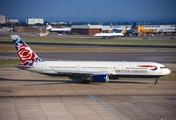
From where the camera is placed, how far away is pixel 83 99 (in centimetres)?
4512

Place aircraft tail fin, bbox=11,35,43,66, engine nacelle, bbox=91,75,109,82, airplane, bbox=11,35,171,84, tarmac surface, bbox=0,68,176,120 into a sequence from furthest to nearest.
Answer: aircraft tail fin, bbox=11,35,43,66
airplane, bbox=11,35,171,84
engine nacelle, bbox=91,75,109,82
tarmac surface, bbox=0,68,176,120

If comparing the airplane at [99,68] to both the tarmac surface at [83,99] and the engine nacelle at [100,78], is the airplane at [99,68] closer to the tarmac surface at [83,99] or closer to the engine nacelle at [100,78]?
the engine nacelle at [100,78]

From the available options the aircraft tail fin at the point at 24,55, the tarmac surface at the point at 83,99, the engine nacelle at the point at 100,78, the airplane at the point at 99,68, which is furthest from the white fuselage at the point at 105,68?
the tarmac surface at the point at 83,99

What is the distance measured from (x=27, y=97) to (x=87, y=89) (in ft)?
32.5

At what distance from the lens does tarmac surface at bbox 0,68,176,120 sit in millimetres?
37562

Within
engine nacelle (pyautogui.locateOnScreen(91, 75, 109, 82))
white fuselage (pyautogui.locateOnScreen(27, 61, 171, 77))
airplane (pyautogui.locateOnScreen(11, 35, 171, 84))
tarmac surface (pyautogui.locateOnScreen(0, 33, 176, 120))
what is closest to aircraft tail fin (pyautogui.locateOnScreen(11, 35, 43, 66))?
airplane (pyautogui.locateOnScreen(11, 35, 171, 84))

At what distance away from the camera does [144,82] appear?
60.3m

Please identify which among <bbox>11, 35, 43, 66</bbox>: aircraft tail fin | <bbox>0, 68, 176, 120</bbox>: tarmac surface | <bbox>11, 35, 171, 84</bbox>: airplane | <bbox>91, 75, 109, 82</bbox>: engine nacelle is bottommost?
<bbox>0, 68, 176, 120</bbox>: tarmac surface

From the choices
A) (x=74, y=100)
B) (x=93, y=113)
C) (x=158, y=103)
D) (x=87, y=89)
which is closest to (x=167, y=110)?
(x=158, y=103)

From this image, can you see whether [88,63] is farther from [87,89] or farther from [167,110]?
[167,110]

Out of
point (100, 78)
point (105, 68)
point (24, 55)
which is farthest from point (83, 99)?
point (24, 55)

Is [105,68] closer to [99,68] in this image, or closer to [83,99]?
[99,68]

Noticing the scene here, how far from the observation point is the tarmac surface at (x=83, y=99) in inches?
1479

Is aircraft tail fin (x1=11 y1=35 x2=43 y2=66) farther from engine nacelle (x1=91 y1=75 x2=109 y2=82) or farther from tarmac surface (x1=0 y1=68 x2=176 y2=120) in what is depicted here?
engine nacelle (x1=91 y1=75 x2=109 y2=82)
